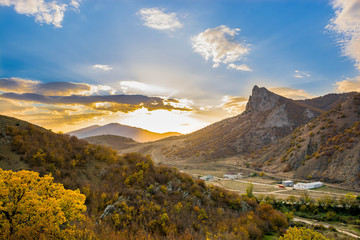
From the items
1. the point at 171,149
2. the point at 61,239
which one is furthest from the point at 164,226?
the point at 171,149

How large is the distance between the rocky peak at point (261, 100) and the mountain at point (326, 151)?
48289 millimetres

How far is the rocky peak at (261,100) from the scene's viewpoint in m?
118

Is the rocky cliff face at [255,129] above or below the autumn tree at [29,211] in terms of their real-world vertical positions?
above

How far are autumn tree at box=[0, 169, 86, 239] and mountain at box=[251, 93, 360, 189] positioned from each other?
54690 mm

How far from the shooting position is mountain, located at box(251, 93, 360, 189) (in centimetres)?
4259

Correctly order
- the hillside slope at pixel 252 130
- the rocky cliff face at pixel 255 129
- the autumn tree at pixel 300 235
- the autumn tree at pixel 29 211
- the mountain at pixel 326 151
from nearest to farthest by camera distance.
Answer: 1. the autumn tree at pixel 29 211
2. the autumn tree at pixel 300 235
3. the mountain at pixel 326 151
4. the hillside slope at pixel 252 130
5. the rocky cliff face at pixel 255 129

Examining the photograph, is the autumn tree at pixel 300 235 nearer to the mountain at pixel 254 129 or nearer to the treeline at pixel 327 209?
the treeline at pixel 327 209

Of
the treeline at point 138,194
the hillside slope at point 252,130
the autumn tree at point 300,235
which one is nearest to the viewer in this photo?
the autumn tree at point 300,235

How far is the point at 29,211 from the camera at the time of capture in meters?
5.39

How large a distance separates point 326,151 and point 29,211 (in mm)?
65306

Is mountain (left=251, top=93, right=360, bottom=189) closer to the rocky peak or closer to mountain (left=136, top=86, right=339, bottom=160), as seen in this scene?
mountain (left=136, top=86, right=339, bottom=160)

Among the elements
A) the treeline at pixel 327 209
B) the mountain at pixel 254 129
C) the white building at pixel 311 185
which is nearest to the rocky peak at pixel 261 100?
the mountain at pixel 254 129

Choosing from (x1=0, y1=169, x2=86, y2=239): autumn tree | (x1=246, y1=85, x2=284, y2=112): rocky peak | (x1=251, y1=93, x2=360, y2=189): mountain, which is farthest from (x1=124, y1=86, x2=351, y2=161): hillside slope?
(x1=0, y1=169, x2=86, y2=239): autumn tree

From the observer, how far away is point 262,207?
65.2 feet
